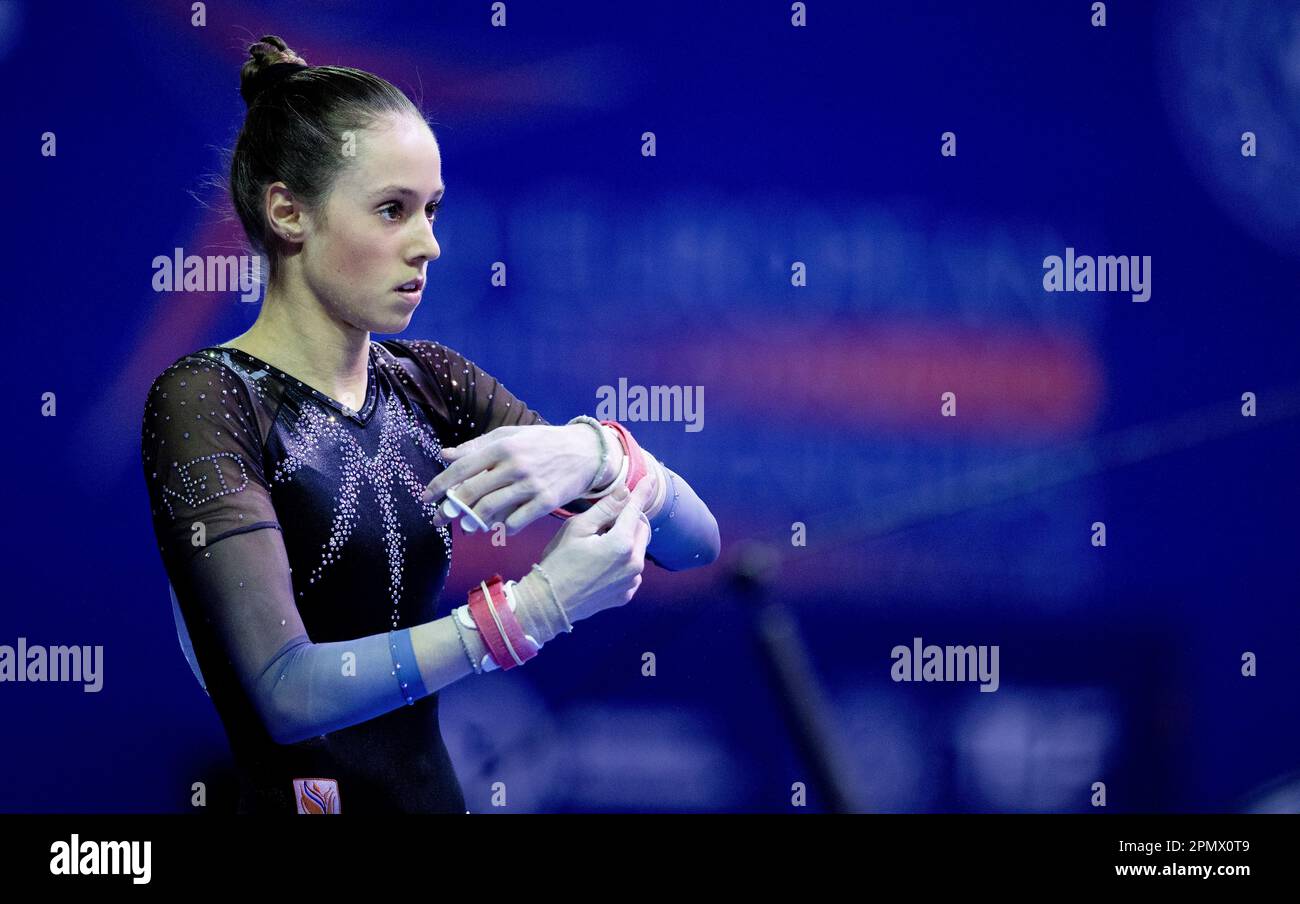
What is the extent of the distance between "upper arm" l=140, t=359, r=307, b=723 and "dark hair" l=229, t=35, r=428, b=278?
328 millimetres

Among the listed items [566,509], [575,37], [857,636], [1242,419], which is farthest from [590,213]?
[1242,419]

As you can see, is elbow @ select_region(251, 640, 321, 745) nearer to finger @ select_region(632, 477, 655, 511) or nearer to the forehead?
finger @ select_region(632, 477, 655, 511)

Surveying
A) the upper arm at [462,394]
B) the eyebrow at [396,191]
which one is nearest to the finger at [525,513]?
the upper arm at [462,394]

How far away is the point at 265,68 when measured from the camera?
2.20m

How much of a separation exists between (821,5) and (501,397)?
1063 mm

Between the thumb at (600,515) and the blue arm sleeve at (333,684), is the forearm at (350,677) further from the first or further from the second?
the thumb at (600,515)

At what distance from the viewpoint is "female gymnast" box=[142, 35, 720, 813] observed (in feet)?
6.38

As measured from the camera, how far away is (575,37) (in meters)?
2.69

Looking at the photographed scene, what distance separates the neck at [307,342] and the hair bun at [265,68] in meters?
0.33

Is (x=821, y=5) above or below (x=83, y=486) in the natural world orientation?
above

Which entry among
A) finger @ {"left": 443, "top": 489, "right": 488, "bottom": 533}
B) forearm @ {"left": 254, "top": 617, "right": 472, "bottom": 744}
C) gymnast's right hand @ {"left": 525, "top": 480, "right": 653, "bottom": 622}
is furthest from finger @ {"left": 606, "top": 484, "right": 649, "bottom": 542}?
forearm @ {"left": 254, "top": 617, "right": 472, "bottom": 744}

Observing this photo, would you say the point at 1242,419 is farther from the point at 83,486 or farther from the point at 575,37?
the point at 83,486

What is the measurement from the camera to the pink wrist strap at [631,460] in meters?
2.31

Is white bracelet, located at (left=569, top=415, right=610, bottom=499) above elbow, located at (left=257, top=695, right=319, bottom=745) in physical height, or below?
above
